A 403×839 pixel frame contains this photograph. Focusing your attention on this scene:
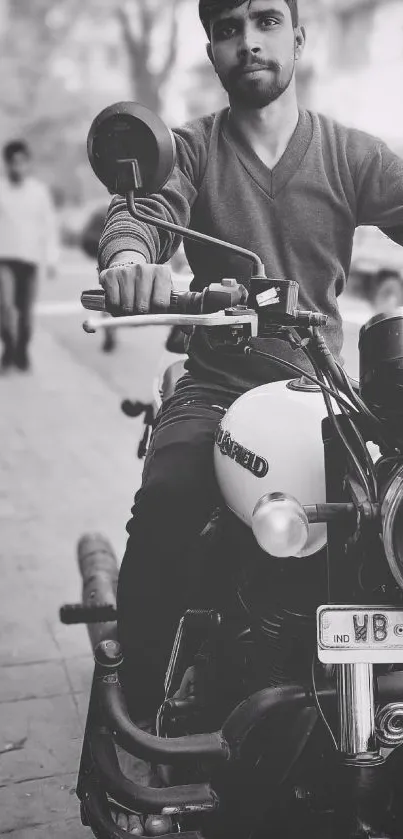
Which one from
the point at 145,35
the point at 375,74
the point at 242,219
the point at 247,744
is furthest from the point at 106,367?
the point at 375,74

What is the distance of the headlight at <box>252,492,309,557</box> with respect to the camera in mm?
1627

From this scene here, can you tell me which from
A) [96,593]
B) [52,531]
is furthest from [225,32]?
[52,531]

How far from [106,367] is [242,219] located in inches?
288

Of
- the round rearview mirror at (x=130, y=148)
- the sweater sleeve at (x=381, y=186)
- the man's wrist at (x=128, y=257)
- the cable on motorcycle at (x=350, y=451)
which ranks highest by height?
the sweater sleeve at (x=381, y=186)

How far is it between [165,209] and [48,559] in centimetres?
266

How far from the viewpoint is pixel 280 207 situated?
252 centimetres

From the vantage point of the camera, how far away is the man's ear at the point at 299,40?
100.0 inches

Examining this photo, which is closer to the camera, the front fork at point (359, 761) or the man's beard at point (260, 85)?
the front fork at point (359, 761)

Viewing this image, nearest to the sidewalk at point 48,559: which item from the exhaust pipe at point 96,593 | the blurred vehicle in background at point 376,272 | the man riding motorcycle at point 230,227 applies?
the exhaust pipe at point 96,593

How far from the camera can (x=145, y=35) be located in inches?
913

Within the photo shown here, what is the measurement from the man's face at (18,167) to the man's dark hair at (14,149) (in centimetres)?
2

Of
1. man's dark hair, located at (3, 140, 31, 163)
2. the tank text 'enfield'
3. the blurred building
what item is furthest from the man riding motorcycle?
the blurred building

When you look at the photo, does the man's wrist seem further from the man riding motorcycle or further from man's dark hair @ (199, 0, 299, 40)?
man's dark hair @ (199, 0, 299, 40)

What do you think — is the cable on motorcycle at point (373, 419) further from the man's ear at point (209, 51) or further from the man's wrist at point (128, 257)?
the man's ear at point (209, 51)
